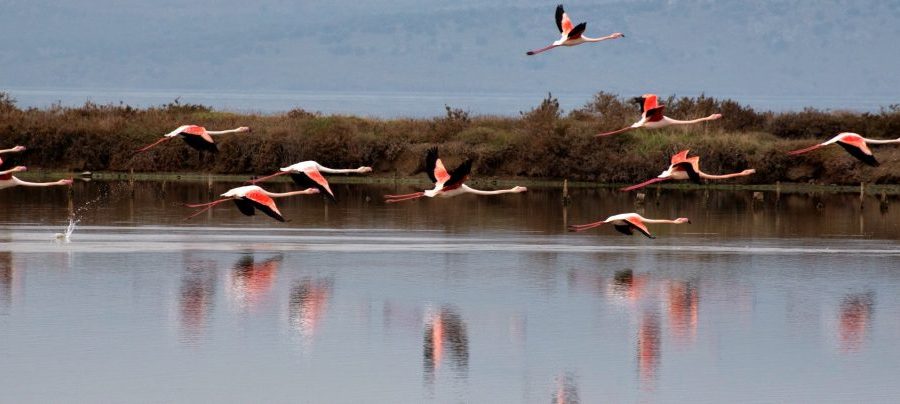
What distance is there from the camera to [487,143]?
53719 millimetres

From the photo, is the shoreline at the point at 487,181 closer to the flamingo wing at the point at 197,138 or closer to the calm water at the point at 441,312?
the calm water at the point at 441,312

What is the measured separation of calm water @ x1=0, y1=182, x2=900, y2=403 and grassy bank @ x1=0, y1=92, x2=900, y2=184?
53.6ft

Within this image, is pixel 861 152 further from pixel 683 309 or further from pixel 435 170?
pixel 435 170

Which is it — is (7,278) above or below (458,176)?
A: below

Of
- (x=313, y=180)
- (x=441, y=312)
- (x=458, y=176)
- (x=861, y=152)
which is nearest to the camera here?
(x=441, y=312)

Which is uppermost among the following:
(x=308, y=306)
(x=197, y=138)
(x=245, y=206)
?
(x=197, y=138)

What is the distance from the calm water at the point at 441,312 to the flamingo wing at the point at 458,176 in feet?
4.32

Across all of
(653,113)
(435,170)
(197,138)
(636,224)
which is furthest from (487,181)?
(197,138)

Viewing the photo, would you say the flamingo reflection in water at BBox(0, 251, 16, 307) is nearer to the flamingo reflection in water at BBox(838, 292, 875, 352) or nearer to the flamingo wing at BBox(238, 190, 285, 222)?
the flamingo wing at BBox(238, 190, 285, 222)

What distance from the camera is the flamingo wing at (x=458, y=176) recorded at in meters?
21.9

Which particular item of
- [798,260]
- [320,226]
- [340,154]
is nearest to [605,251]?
[798,260]

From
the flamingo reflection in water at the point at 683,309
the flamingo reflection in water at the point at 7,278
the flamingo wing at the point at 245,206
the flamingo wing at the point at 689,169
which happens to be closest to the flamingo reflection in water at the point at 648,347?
the flamingo reflection in water at the point at 683,309

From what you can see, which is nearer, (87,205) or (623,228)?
(623,228)

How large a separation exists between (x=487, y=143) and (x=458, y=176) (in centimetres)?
3123
